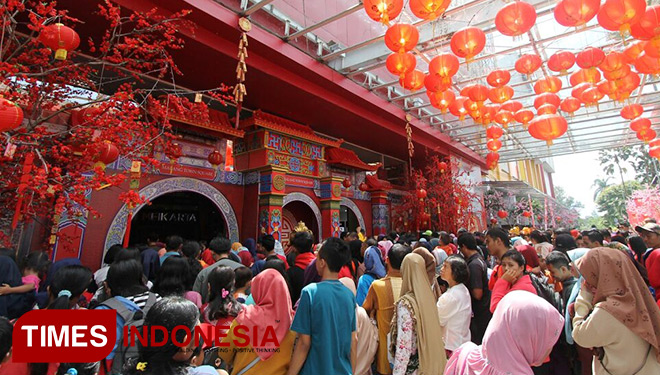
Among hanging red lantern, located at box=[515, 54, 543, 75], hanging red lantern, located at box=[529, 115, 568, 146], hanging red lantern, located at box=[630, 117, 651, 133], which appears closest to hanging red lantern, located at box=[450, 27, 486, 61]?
hanging red lantern, located at box=[515, 54, 543, 75]

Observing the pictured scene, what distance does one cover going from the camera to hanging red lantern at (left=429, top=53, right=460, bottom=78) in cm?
448

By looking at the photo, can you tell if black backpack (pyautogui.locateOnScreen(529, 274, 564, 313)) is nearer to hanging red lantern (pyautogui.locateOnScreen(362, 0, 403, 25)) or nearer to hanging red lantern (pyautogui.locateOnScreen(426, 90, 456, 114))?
hanging red lantern (pyautogui.locateOnScreen(362, 0, 403, 25))

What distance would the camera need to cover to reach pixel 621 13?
3.39 m

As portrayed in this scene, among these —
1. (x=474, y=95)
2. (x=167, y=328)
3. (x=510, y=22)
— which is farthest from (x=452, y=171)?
(x=167, y=328)

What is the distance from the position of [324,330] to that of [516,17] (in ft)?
13.3

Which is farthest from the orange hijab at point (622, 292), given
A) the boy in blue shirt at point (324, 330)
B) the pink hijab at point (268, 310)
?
the pink hijab at point (268, 310)

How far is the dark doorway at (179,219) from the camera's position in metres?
8.41

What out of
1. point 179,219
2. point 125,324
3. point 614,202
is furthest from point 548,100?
→ point 614,202

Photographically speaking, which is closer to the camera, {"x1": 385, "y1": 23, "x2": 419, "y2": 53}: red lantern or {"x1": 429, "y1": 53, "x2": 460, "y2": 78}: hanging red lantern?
{"x1": 385, "y1": 23, "x2": 419, "y2": 53}: red lantern

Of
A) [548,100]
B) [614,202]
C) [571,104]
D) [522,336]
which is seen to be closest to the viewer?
[522,336]

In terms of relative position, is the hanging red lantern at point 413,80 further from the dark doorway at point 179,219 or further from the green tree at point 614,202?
the green tree at point 614,202

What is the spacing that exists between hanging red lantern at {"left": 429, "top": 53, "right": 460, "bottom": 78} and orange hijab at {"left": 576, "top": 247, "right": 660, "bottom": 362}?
3.43 m

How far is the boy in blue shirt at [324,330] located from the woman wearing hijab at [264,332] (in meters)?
0.08

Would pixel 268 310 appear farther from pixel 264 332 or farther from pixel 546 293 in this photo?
pixel 546 293
